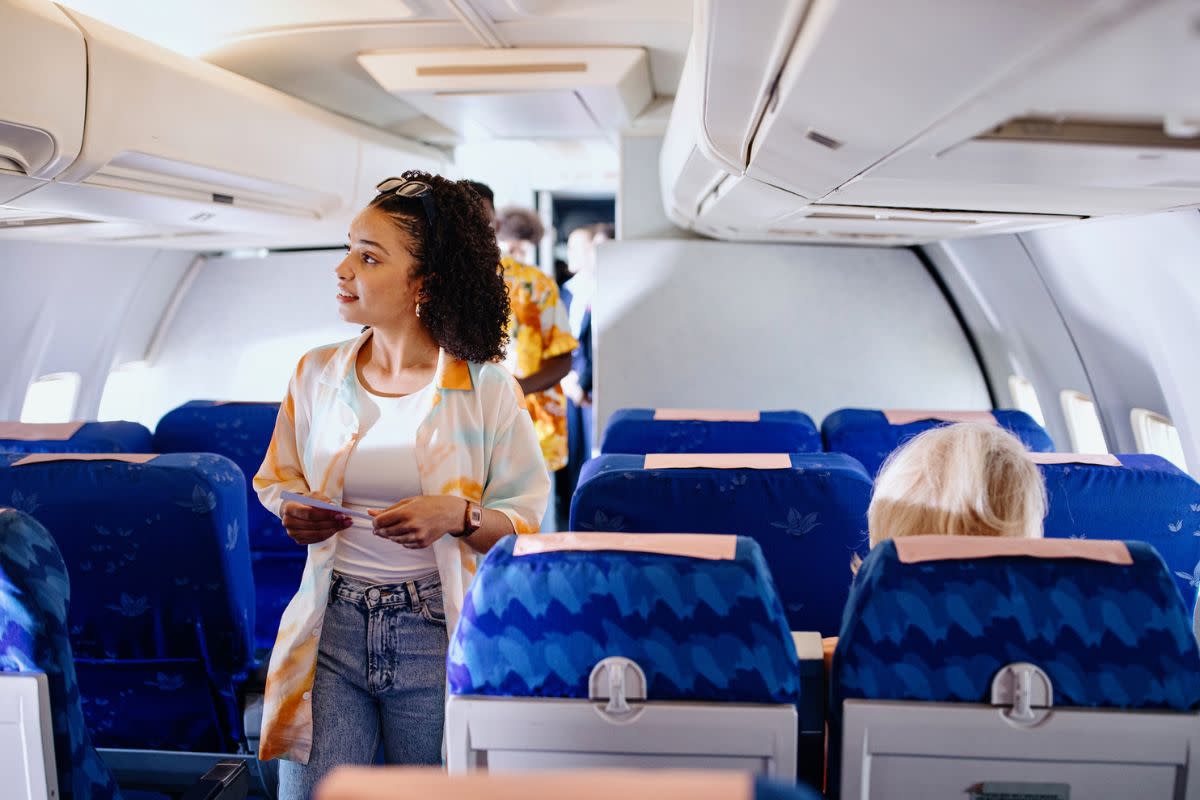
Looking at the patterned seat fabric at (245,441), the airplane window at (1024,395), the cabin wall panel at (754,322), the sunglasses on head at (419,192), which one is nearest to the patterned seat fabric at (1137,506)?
the sunglasses on head at (419,192)

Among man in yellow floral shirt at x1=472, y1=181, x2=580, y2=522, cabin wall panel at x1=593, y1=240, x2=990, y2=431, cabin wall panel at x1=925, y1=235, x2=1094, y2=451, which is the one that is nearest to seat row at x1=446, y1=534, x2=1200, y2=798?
man in yellow floral shirt at x1=472, y1=181, x2=580, y2=522

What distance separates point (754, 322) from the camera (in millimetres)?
5039

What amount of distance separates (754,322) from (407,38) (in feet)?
7.95

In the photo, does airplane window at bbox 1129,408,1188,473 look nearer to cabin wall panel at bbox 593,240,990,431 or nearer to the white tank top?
cabin wall panel at bbox 593,240,990,431

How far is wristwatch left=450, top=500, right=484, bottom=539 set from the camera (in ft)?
5.23

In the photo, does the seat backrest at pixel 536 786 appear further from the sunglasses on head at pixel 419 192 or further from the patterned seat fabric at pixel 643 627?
the sunglasses on head at pixel 419 192

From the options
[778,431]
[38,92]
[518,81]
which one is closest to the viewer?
[38,92]

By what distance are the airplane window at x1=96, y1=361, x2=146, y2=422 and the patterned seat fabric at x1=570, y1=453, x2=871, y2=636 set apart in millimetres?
4239

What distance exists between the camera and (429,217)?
177 cm

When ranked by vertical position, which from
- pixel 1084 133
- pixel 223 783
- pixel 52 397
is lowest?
pixel 223 783

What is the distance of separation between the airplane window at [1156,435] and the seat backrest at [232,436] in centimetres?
300

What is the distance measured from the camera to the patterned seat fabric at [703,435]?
2.76 meters

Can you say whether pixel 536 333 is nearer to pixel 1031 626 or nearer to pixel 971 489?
pixel 971 489

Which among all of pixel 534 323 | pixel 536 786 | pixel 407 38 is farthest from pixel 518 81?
pixel 536 786
